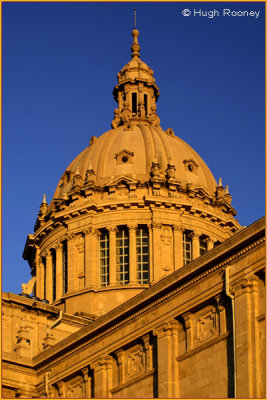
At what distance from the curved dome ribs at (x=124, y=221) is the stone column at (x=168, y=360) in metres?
22.1

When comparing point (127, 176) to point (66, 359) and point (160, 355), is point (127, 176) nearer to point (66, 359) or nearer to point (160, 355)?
point (66, 359)

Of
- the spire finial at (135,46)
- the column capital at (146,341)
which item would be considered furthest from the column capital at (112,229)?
the column capital at (146,341)

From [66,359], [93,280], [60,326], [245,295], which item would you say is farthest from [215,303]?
[93,280]

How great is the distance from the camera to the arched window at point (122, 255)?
72.6 meters

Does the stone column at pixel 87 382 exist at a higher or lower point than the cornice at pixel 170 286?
lower

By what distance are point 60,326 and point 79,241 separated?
11.0 m

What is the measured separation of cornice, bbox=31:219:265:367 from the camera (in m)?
43.8

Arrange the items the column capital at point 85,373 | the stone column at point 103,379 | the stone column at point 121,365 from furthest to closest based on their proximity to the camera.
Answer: the column capital at point 85,373, the stone column at point 103,379, the stone column at point 121,365

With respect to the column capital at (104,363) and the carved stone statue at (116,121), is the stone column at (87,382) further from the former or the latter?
the carved stone statue at (116,121)

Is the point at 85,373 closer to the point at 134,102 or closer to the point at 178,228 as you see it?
the point at 178,228

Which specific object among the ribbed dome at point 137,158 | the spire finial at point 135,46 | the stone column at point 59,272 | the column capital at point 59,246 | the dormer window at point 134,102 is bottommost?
the stone column at point 59,272

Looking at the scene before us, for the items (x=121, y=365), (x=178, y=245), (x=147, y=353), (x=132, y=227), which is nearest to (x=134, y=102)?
(x=132, y=227)

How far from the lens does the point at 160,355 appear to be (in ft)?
157

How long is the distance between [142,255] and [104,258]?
2.49 meters
